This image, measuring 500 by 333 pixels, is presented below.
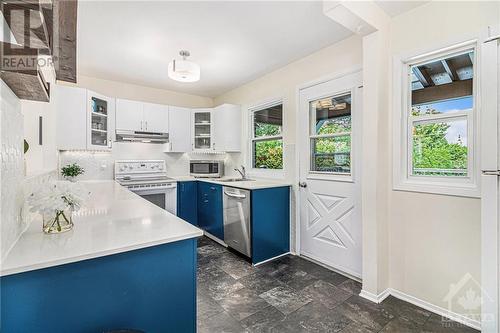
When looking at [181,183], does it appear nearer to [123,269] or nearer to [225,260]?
[225,260]

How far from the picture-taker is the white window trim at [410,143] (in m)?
1.77

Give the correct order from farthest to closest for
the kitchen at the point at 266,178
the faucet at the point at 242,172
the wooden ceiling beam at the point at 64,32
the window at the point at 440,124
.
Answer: the faucet at the point at 242,172, the window at the point at 440,124, the wooden ceiling beam at the point at 64,32, the kitchen at the point at 266,178

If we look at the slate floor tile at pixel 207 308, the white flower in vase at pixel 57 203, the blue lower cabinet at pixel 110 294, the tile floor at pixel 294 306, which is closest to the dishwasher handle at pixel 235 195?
the tile floor at pixel 294 306

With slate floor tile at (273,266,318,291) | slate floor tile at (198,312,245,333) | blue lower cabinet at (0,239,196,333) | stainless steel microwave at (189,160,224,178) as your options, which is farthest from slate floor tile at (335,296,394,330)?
stainless steel microwave at (189,160,224,178)

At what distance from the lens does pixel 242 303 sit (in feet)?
6.75

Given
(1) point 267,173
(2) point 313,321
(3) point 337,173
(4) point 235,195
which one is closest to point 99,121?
(4) point 235,195

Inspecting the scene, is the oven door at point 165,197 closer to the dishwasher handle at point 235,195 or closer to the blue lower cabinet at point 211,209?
the blue lower cabinet at point 211,209

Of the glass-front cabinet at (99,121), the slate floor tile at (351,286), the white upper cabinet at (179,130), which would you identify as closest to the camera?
the slate floor tile at (351,286)

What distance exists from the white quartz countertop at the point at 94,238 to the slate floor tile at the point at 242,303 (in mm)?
1061

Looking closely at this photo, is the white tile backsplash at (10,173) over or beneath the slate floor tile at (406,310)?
A: over

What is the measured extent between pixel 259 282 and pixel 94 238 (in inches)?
70.7

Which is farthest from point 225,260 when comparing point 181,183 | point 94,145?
point 94,145

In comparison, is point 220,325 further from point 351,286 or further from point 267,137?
point 267,137

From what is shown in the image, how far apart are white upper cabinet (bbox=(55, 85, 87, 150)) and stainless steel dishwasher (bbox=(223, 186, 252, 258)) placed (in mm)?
2102
